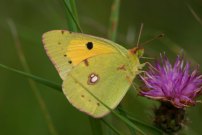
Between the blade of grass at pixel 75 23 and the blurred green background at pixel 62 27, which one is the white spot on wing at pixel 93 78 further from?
the blurred green background at pixel 62 27

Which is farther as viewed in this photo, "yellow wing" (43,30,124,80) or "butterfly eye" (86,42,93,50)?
"butterfly eye" (86,42,93,50)

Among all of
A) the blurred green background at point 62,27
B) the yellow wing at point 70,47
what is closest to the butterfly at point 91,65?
the yellow wing at point 70,47

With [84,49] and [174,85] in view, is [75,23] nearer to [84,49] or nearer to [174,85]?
[84,49]

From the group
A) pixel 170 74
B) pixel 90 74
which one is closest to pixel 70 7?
pixel 90 74

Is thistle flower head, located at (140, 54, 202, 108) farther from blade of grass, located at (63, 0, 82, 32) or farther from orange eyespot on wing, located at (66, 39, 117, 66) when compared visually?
blade of grass, located at (63, 0, 82, 32)

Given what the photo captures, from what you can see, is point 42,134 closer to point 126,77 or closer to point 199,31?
point 126,77

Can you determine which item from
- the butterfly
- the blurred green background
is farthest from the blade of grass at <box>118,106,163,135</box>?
the blurred green background
